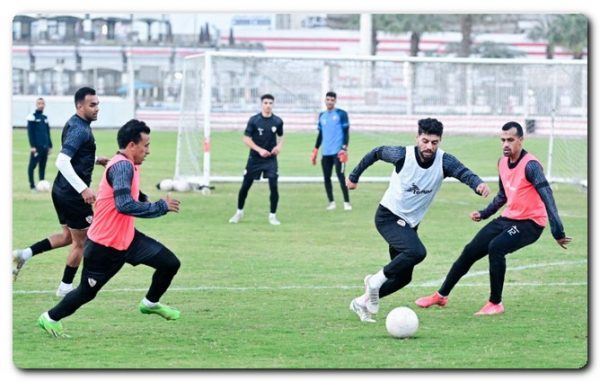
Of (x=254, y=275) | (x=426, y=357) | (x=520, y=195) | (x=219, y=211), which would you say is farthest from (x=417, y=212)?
(x=219, y=211)

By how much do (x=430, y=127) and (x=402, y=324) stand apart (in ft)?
6.29

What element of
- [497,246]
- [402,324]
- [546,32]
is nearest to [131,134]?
[402,324]

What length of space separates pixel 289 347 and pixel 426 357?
47.7 inches

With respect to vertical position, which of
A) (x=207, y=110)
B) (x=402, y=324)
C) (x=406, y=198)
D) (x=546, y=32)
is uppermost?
(x=546, y=32)

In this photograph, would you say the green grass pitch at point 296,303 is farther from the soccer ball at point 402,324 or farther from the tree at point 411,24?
the tree at point 411,24

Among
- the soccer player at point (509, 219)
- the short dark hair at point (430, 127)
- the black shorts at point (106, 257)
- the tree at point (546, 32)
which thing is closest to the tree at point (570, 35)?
the tree at point (546, 32)

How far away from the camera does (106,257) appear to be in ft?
35.8

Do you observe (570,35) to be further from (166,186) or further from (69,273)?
(69,273)

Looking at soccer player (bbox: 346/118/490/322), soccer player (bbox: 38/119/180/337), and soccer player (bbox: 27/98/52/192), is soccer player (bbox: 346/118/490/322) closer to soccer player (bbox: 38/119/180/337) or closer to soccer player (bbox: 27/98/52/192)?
soccer player (bbox: 38/119/180/337)

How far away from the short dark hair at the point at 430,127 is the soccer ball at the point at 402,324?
1.72m

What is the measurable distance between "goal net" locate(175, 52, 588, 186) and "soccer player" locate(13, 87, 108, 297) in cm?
1728

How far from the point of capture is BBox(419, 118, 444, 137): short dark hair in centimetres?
1161

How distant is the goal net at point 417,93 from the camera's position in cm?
3120

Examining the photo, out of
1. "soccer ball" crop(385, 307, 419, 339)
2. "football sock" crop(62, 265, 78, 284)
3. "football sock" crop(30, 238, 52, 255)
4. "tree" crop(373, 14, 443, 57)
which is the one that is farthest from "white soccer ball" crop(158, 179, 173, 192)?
"tree" crop(373, 14, 443, 57)
